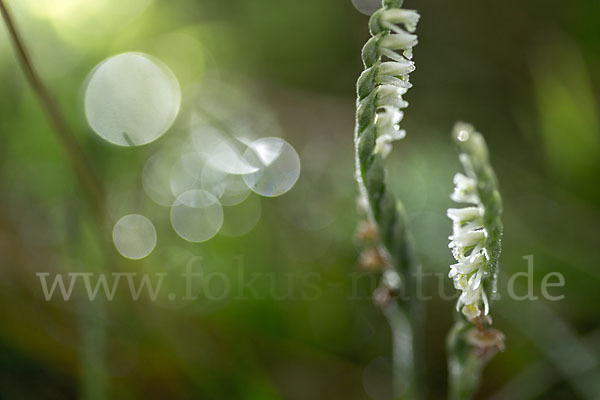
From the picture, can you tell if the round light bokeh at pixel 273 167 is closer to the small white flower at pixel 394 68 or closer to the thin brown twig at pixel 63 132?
the thin brown twig at pixel 63 132

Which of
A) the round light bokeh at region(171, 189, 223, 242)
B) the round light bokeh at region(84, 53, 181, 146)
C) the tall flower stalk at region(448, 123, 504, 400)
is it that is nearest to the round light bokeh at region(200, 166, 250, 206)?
the round light bokeh at region(171, 189, 223, 242)

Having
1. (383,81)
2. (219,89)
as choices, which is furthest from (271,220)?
(383,81)

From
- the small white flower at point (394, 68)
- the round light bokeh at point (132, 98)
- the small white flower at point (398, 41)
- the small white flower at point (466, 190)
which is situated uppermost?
the round light bokeh at point (132, 98)

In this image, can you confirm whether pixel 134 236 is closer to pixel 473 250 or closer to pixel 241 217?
pixel 241 217

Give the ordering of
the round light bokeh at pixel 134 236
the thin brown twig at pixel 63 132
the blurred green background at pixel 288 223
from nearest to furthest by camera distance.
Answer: the thin brown twig at pixel 63 132 < the blurred green background at pixel 288 223 < the round light bokeh at pixel 134 236

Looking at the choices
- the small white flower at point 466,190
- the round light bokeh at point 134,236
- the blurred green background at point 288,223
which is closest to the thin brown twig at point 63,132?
the blurred green background at point 288,223

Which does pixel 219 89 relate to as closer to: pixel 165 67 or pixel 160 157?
pixel 165 67

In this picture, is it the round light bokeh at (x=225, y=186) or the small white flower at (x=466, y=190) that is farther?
the round light bokeh at (x=225, y=186)

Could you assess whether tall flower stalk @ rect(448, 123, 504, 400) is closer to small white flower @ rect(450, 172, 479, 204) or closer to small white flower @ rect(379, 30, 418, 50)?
small white flower @ rect(450, 172, 479, 204)
